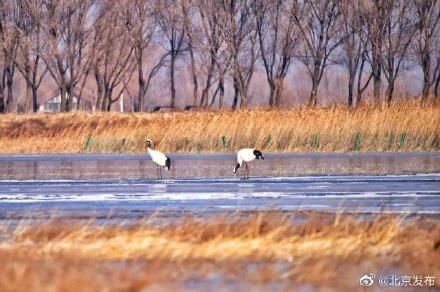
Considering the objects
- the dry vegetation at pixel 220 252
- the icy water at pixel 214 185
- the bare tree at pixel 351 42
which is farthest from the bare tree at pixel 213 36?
the dry vegetation at pixel 220 252

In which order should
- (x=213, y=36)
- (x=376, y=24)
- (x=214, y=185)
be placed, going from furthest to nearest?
(x=213, y=36), (x=376, y=24), (x=214, y=185)

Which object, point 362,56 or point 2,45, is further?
point 362,56

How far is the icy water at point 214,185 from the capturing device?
44.9 feet

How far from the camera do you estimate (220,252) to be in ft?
32.1

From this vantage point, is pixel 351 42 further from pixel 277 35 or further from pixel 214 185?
pixel 214 185

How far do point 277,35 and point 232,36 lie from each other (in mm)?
4692

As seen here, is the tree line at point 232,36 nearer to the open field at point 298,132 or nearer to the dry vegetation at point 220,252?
the open field at point 298,132

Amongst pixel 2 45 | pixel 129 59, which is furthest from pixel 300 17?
pixel 2 45

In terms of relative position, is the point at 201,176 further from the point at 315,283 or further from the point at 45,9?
the point at 45,9

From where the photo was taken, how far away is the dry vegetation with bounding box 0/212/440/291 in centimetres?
843

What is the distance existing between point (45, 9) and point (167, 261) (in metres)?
47.6

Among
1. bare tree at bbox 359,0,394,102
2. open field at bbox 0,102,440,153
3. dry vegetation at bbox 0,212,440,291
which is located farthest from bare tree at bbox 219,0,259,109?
dry vegetation at bbox 0,212,440,291

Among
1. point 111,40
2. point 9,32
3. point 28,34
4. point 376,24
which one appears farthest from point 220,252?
point 111,40

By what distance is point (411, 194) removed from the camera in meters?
15.5
